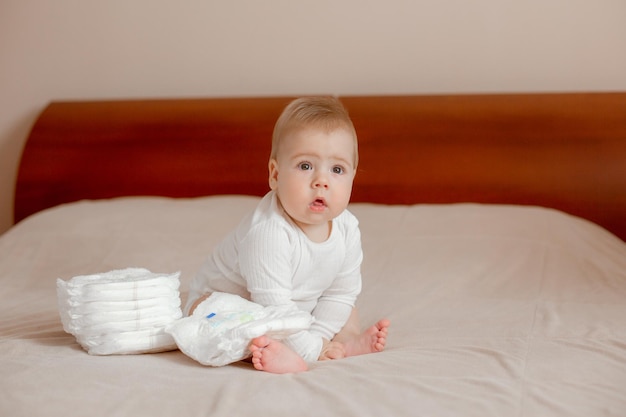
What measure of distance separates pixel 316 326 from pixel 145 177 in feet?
4.35

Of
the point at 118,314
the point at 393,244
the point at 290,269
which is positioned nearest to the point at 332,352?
the point at 290,269

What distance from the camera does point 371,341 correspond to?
5.25 feet

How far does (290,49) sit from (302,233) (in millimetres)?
1391

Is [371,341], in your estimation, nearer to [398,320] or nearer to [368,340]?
[368,340]

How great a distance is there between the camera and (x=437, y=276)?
2.12 metres

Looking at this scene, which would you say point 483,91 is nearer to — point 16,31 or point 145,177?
point 145,177

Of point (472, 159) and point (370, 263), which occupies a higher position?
point (472, 159)

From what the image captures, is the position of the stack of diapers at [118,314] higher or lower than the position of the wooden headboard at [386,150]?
lower

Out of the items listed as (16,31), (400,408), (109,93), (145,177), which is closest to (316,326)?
(400,408)

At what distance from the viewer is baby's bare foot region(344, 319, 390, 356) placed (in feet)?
5.21

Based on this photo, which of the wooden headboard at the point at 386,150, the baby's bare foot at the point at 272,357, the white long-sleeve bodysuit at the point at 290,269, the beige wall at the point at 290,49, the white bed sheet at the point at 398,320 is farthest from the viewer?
the beige wall at the point at 290,49

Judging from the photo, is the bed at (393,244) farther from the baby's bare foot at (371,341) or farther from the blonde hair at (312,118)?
the blonde hair at (312,118)

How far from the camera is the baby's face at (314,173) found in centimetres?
159

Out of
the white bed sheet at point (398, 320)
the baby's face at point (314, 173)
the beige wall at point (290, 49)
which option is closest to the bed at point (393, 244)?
the white bed sheet at point (398, 320)
